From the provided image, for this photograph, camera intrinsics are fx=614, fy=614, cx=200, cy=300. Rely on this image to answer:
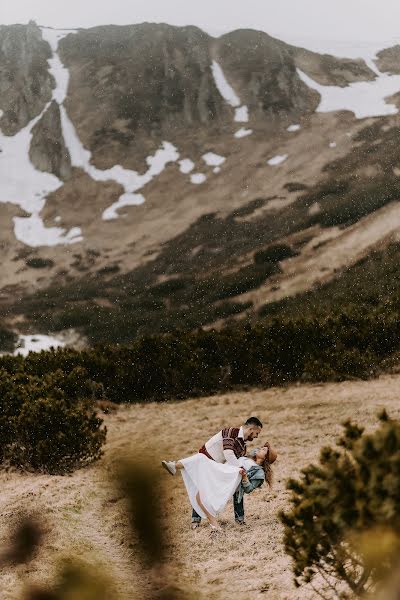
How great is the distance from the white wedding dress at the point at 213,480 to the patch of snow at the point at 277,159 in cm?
5911

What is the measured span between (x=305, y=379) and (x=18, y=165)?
62.1 m

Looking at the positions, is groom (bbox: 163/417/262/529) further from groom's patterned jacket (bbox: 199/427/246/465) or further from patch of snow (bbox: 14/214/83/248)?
patch of snow (bbox: 14/214/83/248)

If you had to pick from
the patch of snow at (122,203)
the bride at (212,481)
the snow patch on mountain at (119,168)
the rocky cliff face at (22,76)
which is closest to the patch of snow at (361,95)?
→ the snow patch on mountain at (119,168)

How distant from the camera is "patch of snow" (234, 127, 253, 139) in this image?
72125 millimetres

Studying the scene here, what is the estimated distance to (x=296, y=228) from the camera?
4772 centimetres

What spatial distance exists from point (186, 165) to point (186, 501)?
61.6m

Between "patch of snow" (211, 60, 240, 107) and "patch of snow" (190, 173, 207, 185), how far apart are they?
57.2ft

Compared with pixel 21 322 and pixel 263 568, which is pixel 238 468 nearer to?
pixel 263 568

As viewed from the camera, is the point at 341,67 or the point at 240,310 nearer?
the point at 240,310

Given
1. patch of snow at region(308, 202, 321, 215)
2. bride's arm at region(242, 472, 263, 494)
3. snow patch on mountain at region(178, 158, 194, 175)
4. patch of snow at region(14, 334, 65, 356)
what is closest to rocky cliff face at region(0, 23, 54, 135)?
snow patch on mountain at region(178, 158, 194, 175)

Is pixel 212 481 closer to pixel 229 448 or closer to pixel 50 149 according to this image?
pixel 229 448

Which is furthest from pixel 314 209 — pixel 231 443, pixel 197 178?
pixel 231 443

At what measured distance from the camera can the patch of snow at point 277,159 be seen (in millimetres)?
64438

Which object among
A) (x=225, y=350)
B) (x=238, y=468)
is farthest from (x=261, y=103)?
(x=238, y=468)
